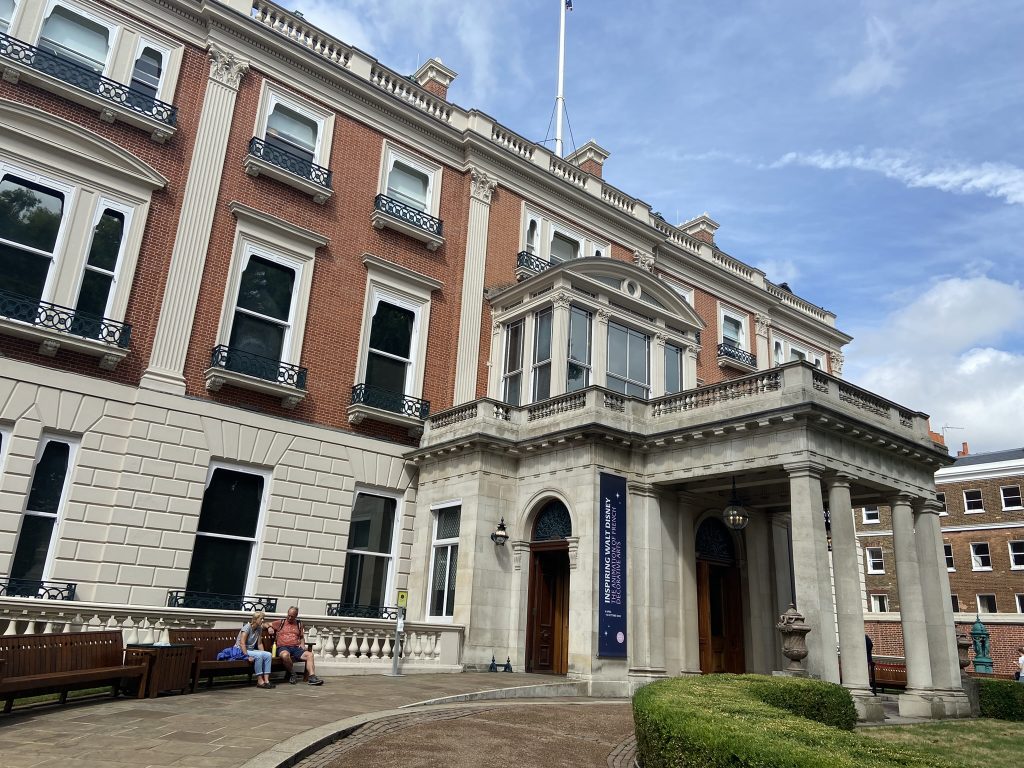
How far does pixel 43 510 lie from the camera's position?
15.4 m

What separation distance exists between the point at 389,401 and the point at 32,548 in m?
8.97

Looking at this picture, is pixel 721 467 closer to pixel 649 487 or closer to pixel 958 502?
pixel 649 487

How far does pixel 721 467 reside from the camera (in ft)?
55.9

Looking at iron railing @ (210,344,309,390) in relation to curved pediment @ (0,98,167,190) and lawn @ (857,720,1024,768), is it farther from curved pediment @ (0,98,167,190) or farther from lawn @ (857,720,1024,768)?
lawn @ (857,720,1024,768)

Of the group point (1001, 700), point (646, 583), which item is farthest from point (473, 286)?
point (1001, 700)

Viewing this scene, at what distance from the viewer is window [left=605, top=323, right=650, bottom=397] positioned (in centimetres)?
2238

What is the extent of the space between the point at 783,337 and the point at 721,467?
2000cm

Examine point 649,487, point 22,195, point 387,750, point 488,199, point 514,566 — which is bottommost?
point 387,750

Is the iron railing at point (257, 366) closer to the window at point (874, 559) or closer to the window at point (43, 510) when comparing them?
the window at point (43, 510)

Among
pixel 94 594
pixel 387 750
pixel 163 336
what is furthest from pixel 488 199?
pixel 387 750

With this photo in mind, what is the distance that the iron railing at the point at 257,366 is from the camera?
713 inches

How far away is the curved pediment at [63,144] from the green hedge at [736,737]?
1598cm

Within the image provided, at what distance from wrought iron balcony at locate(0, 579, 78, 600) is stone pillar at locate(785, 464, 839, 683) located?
47.4ft

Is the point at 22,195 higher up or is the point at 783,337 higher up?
the point at 783,337
